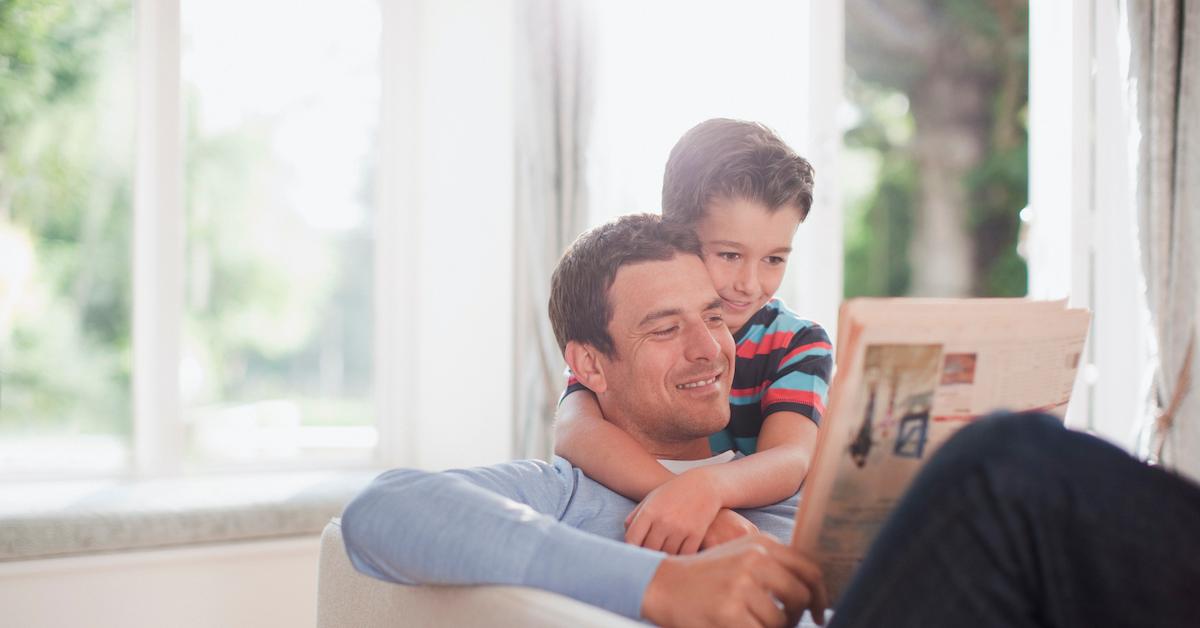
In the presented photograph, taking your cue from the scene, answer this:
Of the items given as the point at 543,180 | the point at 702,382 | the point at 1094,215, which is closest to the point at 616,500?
the point at 702,382

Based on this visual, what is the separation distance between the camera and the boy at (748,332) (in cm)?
143

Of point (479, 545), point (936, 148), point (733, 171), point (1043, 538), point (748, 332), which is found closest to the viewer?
point (1043, 538)

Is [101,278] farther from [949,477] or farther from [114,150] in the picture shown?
[949,477]

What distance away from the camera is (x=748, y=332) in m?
1.75

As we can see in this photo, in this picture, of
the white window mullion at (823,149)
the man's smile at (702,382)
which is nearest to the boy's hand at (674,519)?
the man's smile at (702,382)

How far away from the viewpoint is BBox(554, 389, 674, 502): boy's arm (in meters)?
1.40

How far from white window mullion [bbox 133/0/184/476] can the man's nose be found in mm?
2373

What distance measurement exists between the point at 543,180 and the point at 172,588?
164cm

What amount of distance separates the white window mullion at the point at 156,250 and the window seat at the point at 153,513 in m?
0.19

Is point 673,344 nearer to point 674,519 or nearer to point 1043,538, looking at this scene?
point 674,519

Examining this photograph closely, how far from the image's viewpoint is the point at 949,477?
2.65 ft

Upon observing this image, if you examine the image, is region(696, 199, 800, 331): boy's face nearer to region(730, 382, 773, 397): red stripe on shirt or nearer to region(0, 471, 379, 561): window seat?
region(730, 382, 773, 397): red stripe on shirt

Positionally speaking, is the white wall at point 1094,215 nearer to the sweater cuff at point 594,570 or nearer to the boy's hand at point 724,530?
the boy's hand at point 724,530

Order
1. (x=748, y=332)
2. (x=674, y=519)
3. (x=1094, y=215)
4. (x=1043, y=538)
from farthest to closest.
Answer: (x=1094, y=215) < (x=748, y=332) < (x=674, y=519) < (x=1043, y=538)
